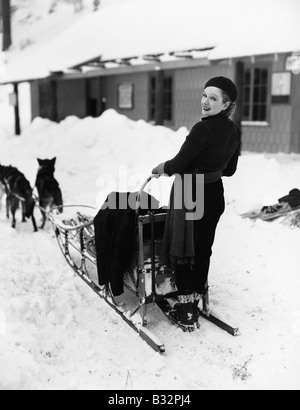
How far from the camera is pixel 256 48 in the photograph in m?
10.7

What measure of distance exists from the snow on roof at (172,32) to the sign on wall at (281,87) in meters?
1.60

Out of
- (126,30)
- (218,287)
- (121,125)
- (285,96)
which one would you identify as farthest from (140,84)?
(218,287)

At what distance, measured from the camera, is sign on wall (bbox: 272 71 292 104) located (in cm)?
1331

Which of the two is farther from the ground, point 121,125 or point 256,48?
point 256,48

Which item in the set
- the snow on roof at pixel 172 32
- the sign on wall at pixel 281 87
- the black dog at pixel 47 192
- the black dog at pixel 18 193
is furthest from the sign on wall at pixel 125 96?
the black dog at pixel 47 192

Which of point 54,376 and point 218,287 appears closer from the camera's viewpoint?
point 54,376

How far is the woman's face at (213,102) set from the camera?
3.82m

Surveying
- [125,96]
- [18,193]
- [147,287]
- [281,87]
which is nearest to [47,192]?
[18,193]

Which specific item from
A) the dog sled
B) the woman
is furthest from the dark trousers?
the dog sled

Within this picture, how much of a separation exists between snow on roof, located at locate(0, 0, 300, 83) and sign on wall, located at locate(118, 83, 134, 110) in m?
1.71

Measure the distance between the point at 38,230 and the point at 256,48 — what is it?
6.71m

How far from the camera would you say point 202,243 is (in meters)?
4.10

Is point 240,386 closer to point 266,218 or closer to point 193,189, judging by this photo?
point 193,189

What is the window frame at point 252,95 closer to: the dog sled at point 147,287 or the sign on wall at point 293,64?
the sign on wall at point 293,64
